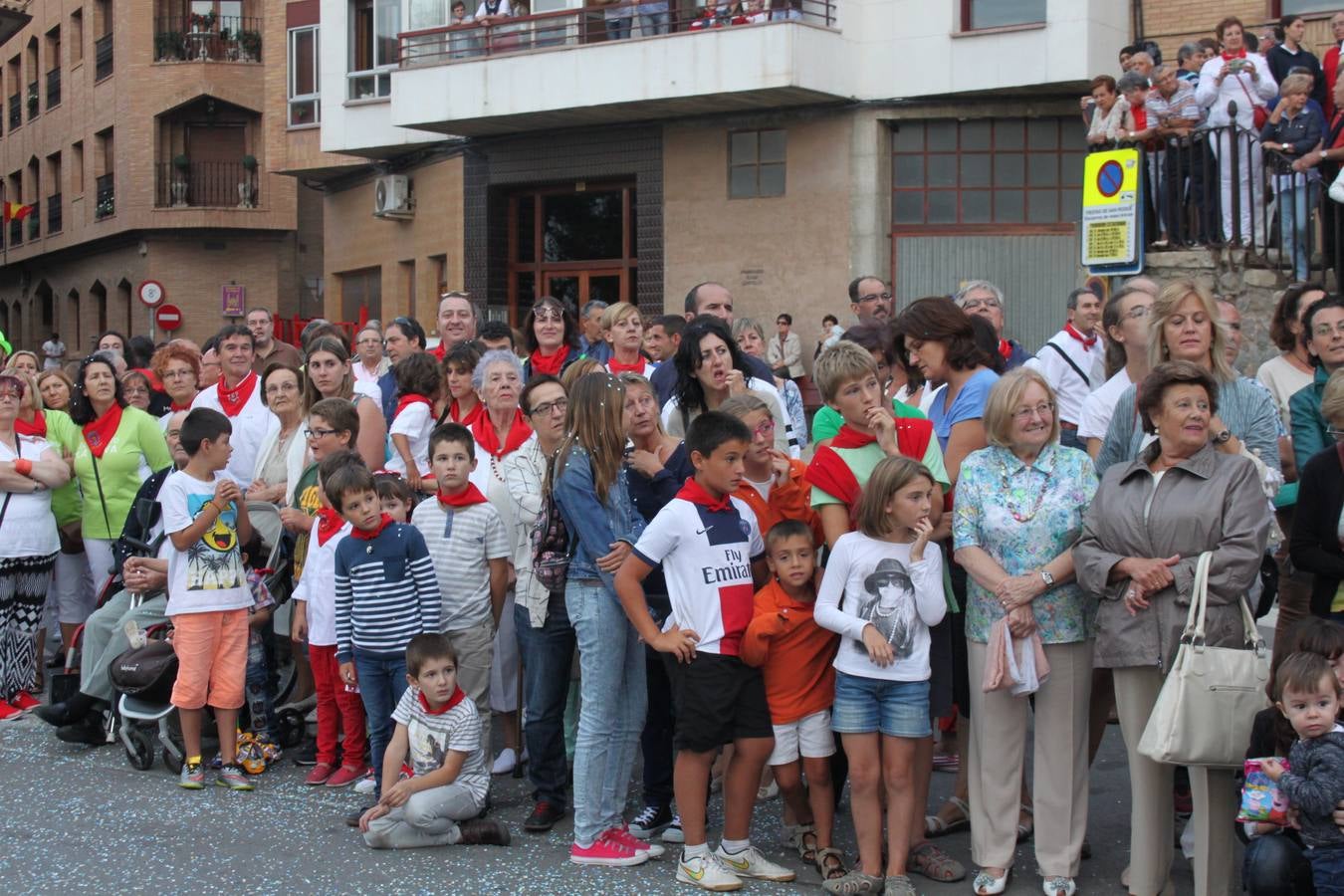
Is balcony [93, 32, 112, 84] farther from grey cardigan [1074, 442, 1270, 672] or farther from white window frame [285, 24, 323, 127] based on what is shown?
grey cardigan [1074, 442, 1270, 672]

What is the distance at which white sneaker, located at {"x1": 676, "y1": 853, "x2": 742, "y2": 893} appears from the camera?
5.89m

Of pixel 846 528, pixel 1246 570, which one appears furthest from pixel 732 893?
pixel 1246 570

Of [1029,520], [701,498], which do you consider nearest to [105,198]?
[701,498]

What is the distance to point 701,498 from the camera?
607 cm

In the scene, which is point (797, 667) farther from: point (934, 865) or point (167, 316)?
point (167, 316)

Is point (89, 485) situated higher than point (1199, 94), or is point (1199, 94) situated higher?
point (1199, 94)

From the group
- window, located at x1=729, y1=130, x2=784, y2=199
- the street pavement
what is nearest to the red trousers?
the street pavement

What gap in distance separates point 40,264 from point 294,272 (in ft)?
40.5

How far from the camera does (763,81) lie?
18.4 metres

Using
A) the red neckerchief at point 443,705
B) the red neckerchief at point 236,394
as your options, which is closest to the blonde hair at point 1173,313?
the red neckerchief at point 443,705

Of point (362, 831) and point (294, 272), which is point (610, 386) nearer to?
point (362, 831)

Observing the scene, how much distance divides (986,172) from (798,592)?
13721mm

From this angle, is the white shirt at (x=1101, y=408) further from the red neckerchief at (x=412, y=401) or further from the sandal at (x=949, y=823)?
the red neckerchief at (x=412, y=401)

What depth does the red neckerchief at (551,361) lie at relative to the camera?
941 centimetres
